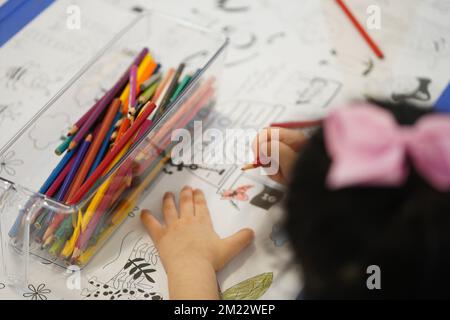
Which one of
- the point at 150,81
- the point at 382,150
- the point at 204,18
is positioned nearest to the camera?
the point at 382,150

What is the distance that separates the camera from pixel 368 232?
0.29m

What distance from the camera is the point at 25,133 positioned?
1.68 feet

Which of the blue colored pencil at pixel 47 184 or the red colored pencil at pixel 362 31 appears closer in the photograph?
the blue colored pencil at pixel 47 184

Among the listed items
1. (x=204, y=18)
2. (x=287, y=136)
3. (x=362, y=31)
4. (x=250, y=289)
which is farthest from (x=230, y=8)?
(x=250, y=289)

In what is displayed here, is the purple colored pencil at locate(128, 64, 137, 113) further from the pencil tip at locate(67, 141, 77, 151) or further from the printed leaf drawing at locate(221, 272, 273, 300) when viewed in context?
the printed leaf drawing at locate(221, 272, 273, 300)

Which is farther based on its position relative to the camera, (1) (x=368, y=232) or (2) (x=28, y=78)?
(2) (x=28, y=78)

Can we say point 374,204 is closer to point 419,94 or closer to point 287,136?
point 287,136

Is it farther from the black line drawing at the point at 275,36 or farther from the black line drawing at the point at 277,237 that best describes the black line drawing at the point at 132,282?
the black line drawing at the point at 275,36

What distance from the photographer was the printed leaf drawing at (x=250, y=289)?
0.45m

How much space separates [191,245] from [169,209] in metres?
0.05

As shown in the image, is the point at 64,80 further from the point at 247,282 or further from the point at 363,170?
the point at 363,170

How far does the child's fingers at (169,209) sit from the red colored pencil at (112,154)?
65 millimetres

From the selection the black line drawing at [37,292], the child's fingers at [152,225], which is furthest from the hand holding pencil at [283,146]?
the black line drawing at [37,292]
